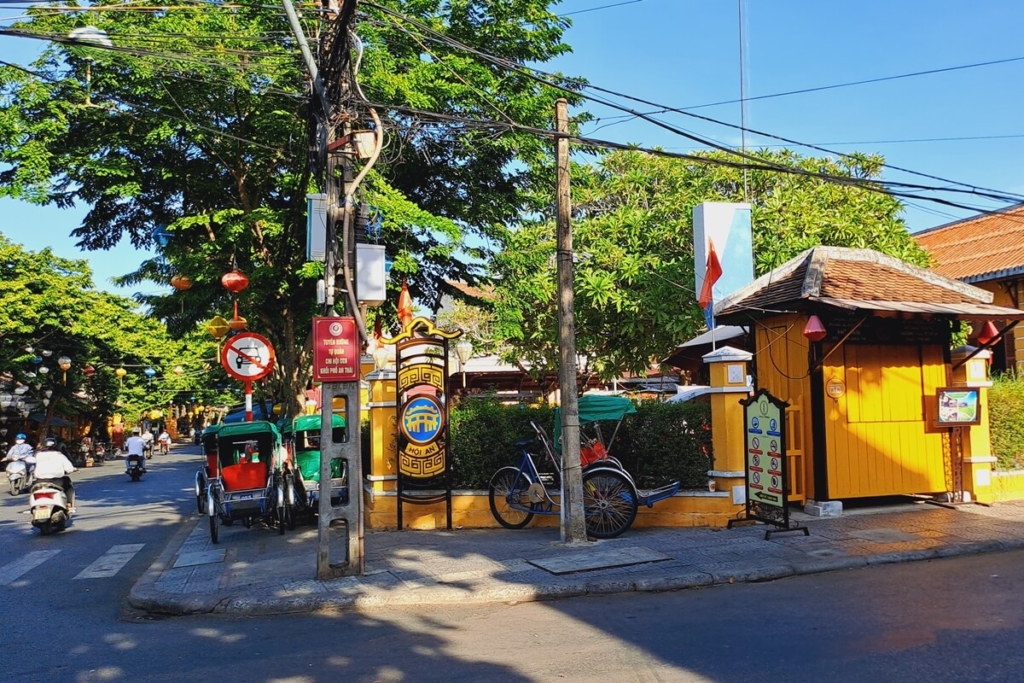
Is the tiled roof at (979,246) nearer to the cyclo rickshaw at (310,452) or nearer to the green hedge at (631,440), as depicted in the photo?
the green hedge at (631,440)

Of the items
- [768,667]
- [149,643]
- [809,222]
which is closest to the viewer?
[768,667]

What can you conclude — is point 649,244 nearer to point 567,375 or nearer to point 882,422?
point 882,422

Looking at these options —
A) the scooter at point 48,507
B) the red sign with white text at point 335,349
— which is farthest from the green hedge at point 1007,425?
the scooter at point 48,507

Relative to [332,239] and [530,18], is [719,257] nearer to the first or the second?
[530,18]

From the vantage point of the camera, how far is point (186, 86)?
529 inches

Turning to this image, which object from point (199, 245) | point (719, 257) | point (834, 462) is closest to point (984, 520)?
point (834, 462)

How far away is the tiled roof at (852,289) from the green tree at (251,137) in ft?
15.0

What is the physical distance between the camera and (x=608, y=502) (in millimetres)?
10203

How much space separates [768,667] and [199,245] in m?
12.4

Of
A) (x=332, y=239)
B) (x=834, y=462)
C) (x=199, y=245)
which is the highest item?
(x=199, y=245)

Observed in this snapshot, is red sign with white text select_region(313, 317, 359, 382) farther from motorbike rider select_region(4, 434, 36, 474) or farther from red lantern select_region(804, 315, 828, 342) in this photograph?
motorbike rider select_region(4, 434, 36, 474)

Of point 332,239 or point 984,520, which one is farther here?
point 984,520

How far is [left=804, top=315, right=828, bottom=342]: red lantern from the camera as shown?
393 inches

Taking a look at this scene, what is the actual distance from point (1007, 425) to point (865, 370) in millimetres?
3184
